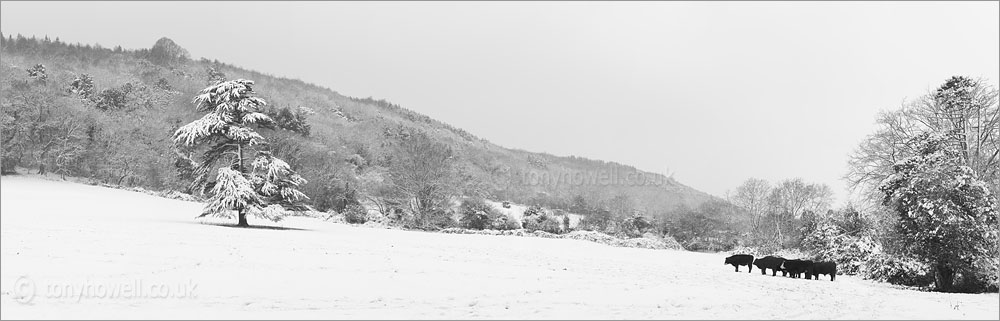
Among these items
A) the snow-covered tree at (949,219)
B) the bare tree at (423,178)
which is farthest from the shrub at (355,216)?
the snow-covered tree at (949,219)

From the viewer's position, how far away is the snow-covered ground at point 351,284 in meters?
11.4

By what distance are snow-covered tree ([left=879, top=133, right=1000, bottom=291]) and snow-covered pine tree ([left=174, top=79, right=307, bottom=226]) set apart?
28782 millimetres

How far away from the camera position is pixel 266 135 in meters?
51.9

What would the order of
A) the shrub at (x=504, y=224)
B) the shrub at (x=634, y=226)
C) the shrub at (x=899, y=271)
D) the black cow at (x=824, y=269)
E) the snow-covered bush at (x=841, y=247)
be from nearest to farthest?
the shrub at (x=899, y=271) → the black cow at (x=824, y=269) → the snow-covered bush at (x=841, y=247) → the shrub at (x=504, y=224) → the shrub at (x=634, y=226)

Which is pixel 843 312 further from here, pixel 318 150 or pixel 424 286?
pixel 318 150

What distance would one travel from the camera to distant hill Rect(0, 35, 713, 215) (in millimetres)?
48688

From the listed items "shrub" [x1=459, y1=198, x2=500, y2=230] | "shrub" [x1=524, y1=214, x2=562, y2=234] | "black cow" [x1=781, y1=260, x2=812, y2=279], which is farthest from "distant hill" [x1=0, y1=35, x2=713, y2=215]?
"black cow" [x1=781, y1=260, x2=812, y2=279]

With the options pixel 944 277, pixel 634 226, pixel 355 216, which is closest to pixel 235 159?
pixel 355 216

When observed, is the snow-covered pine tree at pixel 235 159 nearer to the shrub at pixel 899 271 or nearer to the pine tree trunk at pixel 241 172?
the pine tree trunk at pixel 241 172

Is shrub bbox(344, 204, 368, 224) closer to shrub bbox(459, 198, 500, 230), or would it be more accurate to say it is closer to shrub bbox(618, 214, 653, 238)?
shrub bbox(459, 198, 500, 230)

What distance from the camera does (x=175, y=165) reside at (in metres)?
50.2
